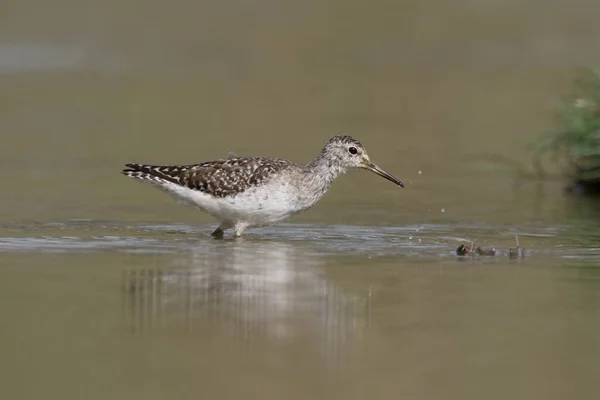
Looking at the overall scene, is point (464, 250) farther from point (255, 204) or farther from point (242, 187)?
point (242, 187)

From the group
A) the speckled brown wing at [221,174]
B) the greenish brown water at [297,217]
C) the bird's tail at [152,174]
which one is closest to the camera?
the greenish brown water at [297,217]

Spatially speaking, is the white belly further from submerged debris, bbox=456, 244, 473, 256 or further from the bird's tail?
submerged debris, bbox=456, 244, 473, 256

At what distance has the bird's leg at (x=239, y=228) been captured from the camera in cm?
1448

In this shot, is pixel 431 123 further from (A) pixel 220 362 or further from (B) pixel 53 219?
(A) pixel 220 362

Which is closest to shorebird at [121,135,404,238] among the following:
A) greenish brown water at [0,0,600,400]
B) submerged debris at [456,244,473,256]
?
greenish brown water at [0,0,600,400]

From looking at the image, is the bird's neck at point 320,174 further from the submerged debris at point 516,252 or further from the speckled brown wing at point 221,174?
the submerged debris at point 516,252

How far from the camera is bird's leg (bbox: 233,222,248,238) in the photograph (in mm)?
14475

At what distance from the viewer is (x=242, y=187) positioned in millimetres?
14305

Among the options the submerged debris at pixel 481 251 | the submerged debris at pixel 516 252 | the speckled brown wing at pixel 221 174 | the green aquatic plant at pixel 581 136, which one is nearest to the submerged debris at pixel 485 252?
the submerged debris at pixel 481 251


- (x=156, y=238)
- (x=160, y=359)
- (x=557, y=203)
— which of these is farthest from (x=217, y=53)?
(x=160, y=359)

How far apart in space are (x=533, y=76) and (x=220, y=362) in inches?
828

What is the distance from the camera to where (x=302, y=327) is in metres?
9.64

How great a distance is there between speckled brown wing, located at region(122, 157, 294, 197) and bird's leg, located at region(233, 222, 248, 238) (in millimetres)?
366

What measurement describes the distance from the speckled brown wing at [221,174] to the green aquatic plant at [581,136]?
4055 millimetres
